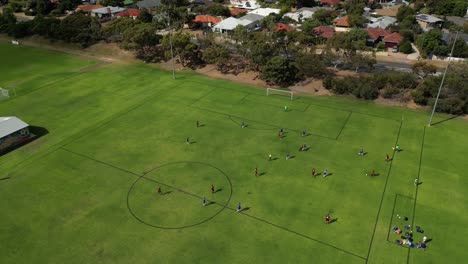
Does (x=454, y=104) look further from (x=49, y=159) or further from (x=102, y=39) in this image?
(x=102, y=39)

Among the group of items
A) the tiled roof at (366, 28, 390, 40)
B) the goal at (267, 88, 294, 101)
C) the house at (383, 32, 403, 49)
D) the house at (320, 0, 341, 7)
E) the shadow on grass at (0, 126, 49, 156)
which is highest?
the house at (320, 0, 341, 7)

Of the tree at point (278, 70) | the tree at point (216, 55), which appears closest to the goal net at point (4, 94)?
the tree at point (216, 55)

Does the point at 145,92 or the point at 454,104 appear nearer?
the point at 454,104

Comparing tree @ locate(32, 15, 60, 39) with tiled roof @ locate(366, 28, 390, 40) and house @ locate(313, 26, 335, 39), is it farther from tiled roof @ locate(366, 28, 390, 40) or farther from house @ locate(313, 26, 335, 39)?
tiled roof @ locate(366, 28, 390, 40)

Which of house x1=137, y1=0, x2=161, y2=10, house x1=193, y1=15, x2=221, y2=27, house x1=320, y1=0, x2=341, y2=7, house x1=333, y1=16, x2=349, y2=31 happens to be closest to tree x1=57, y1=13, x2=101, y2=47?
house x1=193, y1=15, x2=221, y2=27

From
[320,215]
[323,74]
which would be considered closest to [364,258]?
[320,215]

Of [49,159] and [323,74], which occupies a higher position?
[323,74]
